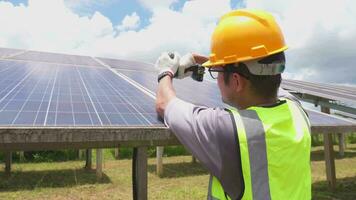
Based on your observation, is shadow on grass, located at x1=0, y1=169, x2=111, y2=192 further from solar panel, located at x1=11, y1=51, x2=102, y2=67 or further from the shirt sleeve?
the shirt sleeve

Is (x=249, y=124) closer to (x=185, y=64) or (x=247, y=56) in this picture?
(x=247, y=56)

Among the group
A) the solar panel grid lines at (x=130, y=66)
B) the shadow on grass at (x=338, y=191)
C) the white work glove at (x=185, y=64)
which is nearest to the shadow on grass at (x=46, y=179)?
the solar panel grid lines at (x=130, y=66)

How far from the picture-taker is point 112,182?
1446 cm

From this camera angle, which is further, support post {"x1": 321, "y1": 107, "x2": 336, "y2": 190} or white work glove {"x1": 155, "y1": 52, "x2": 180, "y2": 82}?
support post {"x1": 321, "y1": 107, "x2": 336, "y2": 190}

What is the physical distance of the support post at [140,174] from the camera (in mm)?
4383

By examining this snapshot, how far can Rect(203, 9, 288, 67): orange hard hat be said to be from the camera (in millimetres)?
2408

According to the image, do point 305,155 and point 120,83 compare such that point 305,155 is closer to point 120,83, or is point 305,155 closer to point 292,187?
point 292,187

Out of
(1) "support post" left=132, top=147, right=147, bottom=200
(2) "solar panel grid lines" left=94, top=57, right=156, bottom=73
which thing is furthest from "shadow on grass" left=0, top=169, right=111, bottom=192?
(1) "support post" left=132, top=147, right=147, bottom=200

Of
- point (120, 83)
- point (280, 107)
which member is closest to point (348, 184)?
point (120, 83)

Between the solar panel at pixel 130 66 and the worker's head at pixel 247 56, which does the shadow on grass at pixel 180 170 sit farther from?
the worker's head at pixel 247 56

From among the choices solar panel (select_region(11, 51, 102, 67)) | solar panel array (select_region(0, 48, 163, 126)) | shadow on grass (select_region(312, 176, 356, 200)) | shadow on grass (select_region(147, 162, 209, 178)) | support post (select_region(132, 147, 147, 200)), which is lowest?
shadow on grass (select_region(147, 162, 209, 178))

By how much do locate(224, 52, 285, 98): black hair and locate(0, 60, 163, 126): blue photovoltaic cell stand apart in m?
1.38

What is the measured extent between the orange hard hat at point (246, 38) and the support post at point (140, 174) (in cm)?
223

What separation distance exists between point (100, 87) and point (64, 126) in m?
2.37
